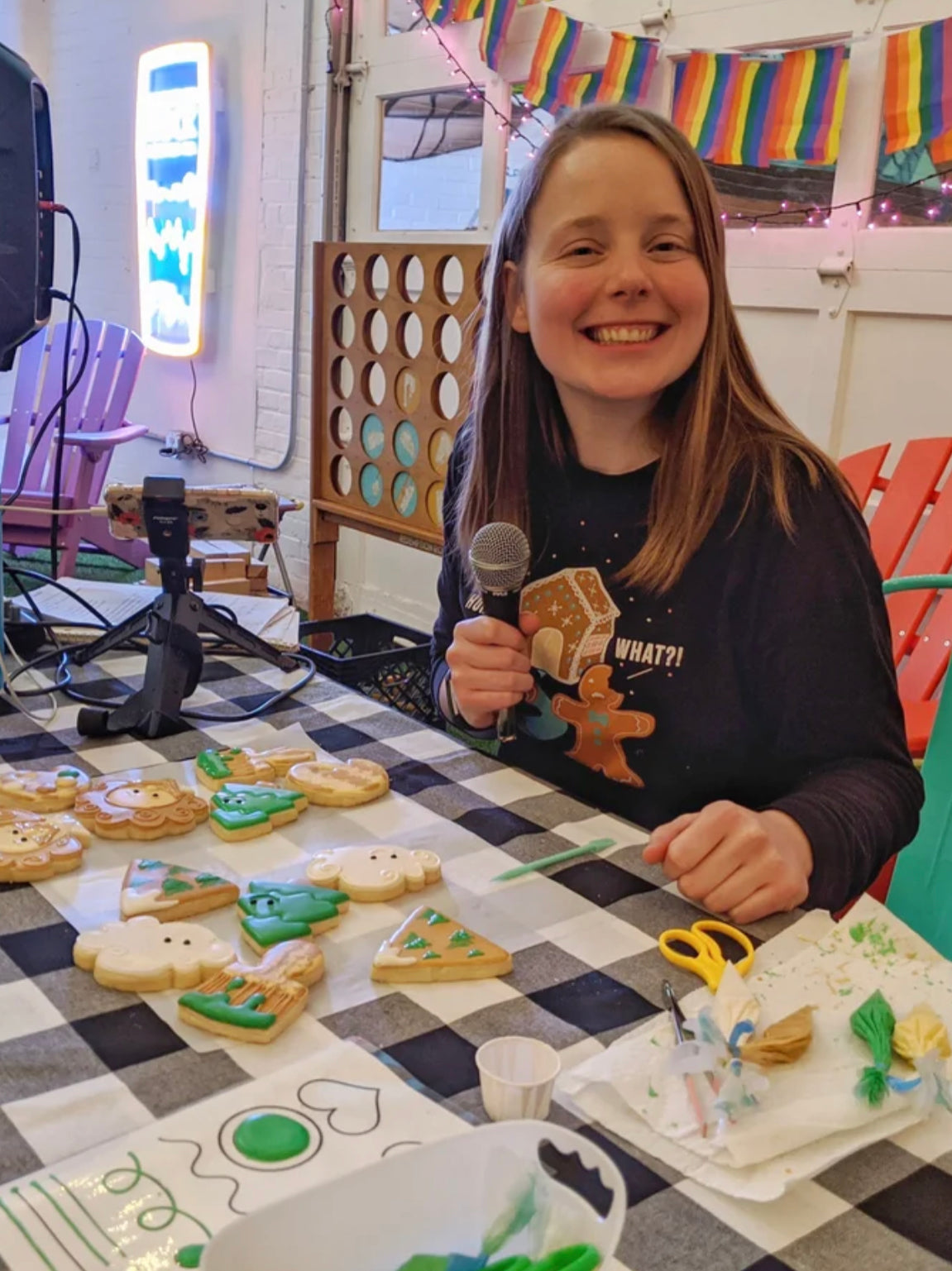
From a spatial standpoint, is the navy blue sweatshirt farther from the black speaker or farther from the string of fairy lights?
the string of fairy lights

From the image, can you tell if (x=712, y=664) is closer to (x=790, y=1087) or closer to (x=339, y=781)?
(x=339, y=781)

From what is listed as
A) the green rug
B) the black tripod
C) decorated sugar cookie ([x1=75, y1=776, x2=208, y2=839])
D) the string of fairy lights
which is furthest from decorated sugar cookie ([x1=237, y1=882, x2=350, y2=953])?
the green rug

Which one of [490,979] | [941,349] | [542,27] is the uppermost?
[542,27]

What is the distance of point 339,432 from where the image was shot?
9.32 ft

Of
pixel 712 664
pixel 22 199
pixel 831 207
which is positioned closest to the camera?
pixel 712 664

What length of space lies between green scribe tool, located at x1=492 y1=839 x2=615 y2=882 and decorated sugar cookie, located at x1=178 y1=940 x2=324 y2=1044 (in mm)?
196

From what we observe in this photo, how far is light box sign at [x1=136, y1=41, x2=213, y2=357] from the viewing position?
13.3 ft

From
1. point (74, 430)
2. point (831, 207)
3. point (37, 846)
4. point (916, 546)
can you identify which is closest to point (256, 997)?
point (37, 846)

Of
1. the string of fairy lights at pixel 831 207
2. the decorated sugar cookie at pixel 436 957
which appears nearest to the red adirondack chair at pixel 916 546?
the string of fairy lights at pixel 831 207

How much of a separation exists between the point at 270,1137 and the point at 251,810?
15.9 inches

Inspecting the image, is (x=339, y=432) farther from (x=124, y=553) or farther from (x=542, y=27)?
(x=124, y=553)

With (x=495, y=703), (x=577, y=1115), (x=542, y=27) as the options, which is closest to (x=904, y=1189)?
(x=577, y=1115)

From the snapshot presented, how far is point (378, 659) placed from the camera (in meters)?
1.49

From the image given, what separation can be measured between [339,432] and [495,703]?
6.32 ft
